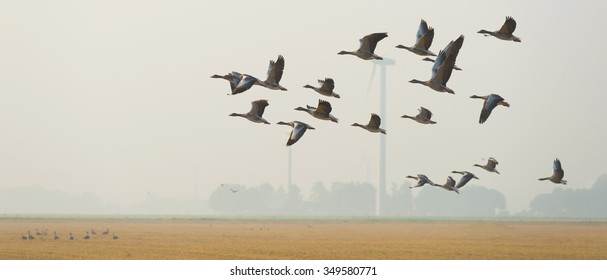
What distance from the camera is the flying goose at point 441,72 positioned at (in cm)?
4006

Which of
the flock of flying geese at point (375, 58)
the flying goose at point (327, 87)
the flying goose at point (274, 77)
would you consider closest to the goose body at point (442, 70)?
the flock of flying geese at point (375, 58)

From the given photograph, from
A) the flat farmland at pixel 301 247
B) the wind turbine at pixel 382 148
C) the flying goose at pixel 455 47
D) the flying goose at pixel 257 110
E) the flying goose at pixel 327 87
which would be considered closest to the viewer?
the flying goose at pixel 455 47

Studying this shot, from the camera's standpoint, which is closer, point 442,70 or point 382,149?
point 442,70

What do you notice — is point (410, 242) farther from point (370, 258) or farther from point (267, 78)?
point (267, 78)

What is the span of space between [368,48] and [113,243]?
38330 millimetres

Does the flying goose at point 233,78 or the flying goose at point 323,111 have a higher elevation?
the flying goose at point 233,78

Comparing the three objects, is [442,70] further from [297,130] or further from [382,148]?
[382,148]

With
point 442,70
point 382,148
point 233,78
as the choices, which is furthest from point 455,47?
point 382,148

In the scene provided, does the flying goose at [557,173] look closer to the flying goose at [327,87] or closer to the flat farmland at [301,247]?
the flying goose at [327,87]

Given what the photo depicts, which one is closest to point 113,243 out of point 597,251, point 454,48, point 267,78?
point 597,251

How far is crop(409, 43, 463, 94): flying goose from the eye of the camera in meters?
40.1

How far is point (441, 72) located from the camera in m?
40.4

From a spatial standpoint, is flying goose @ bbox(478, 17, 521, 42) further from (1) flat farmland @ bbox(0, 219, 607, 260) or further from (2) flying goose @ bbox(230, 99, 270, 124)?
(1) flat farmland @ bbox(0, 219, 607, 260)

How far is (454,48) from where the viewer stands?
3925 centimetres
